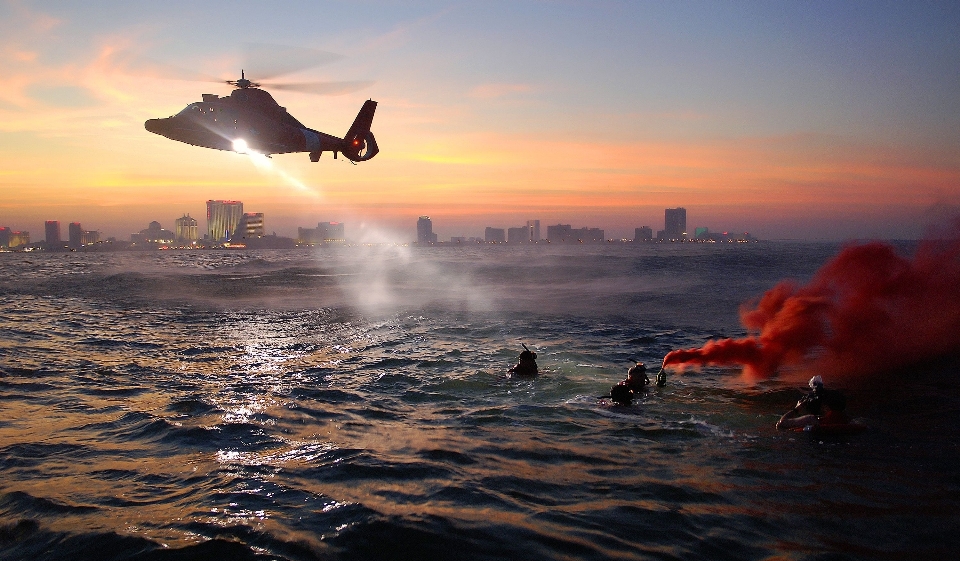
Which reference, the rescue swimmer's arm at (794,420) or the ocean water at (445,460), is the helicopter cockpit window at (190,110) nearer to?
the ocean water at (445,460)

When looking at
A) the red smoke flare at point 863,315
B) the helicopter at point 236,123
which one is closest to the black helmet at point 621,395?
the red smoke flare at point 863,315

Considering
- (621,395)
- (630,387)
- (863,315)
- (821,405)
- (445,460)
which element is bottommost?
(445,460)

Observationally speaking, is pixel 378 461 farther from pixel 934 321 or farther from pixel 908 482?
pixel 934 321

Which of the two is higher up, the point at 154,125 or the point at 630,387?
the point at 154,125

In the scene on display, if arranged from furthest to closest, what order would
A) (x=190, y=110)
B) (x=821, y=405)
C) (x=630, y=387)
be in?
(x=190, y=110)
(x=630, y=387)
(x=821, y=405)

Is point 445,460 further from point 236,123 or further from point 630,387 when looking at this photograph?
point 236,123

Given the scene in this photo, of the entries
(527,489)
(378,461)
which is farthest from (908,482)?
(378,461)

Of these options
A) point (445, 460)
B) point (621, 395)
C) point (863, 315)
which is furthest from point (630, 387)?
point (863, 315)
